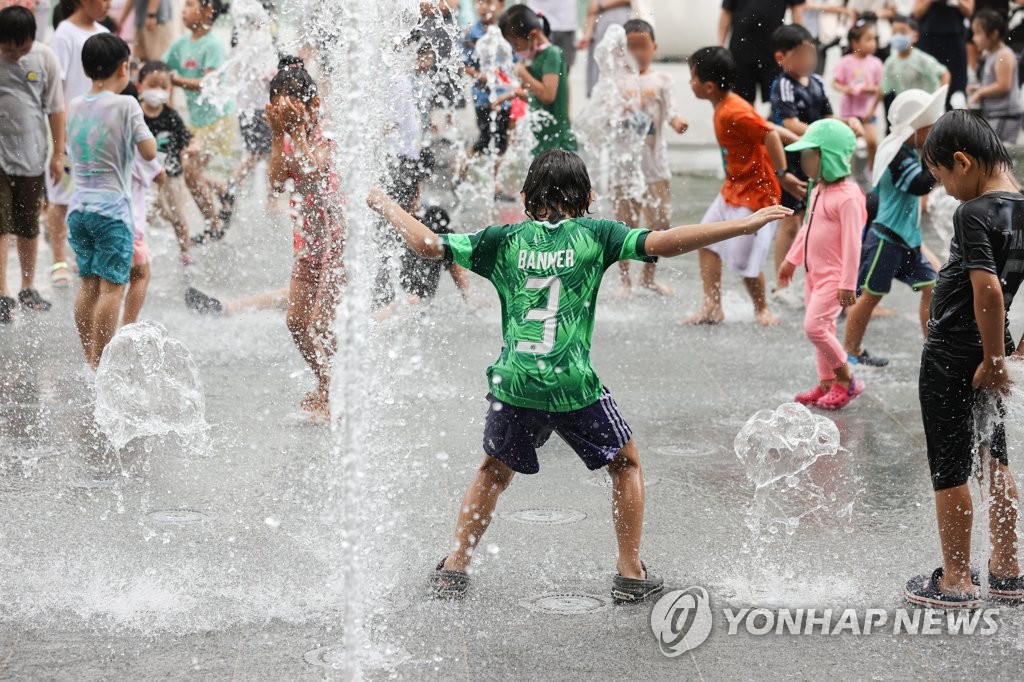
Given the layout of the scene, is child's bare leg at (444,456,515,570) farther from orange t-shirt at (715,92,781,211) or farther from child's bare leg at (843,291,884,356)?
orange t-shirt at (715,92,781,211)

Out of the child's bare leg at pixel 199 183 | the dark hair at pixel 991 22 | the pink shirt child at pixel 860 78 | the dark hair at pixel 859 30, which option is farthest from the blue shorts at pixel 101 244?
the dark hair at pixel 991 22

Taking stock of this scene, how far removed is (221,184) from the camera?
10289mm

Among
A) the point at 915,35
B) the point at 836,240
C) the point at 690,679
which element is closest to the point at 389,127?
the point at 836,240

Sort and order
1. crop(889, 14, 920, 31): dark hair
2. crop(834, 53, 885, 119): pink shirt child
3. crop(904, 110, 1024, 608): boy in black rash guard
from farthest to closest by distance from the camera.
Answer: crop(889, 14, 920, 31): dark hair, crop(834, 53, 885, 119): pink shirt child, crop(904, 110, 1024, 608): boy in black rash guard

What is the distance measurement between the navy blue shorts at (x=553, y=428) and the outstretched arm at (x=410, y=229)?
1.53 feet

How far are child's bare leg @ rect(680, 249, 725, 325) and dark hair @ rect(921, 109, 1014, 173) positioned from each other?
3.72 m

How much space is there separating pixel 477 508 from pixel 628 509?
1.49 feet

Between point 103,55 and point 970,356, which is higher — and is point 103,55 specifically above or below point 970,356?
above

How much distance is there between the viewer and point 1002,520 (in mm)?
4023

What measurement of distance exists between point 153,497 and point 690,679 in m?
2.21

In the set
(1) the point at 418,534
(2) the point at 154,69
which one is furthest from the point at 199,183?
(1) the point at 418,534

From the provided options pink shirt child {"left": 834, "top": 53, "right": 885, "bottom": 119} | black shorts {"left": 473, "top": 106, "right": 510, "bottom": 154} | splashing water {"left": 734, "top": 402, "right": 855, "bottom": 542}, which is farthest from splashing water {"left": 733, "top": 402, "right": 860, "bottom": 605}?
pink shirt child {"left": 834, "top": 53, "right": 885, "bottom": 119}

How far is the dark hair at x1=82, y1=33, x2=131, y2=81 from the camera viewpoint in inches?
242

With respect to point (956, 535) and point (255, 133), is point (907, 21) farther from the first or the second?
point (956, 535)
